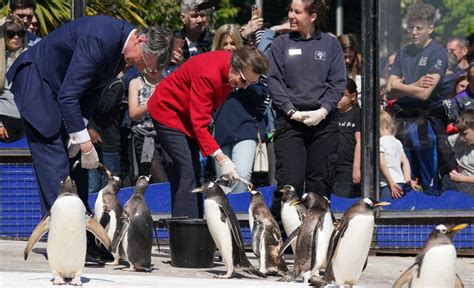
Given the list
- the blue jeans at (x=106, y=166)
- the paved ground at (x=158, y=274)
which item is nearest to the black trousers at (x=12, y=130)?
the blue jeans at (x=106, y=166)

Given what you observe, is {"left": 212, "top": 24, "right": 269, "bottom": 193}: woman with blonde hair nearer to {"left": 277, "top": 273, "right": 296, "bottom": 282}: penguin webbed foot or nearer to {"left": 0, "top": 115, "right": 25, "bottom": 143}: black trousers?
{"left": 0, "top": 115, "right": 25, "bottom": 143}: black trousers

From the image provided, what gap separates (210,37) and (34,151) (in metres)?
2.96

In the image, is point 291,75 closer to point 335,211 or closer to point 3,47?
point 335,211

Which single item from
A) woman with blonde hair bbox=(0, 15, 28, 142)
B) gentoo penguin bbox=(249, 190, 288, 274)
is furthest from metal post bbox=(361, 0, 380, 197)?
woman with blonde hair bbox=(0, 15, 28, 142)

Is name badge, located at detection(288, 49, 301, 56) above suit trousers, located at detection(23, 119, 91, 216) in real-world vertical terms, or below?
above

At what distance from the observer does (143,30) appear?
26.3 ft

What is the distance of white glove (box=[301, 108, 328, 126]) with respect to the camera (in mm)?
9289

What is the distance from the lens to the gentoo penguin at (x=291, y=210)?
355 inches

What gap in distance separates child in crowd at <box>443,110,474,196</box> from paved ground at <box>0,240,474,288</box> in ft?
2.25

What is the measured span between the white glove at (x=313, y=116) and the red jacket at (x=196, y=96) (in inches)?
28.3

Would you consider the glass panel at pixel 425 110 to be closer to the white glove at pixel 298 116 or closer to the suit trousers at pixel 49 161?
the white glove at pixel 298 116

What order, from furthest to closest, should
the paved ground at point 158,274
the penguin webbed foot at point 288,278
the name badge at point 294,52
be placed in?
the name badge at point 294,52, the penguin webbed foot at point 288,278, the paved ground at point 158,274

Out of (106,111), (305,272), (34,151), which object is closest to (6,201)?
(106,111)

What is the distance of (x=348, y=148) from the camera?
10.4m
